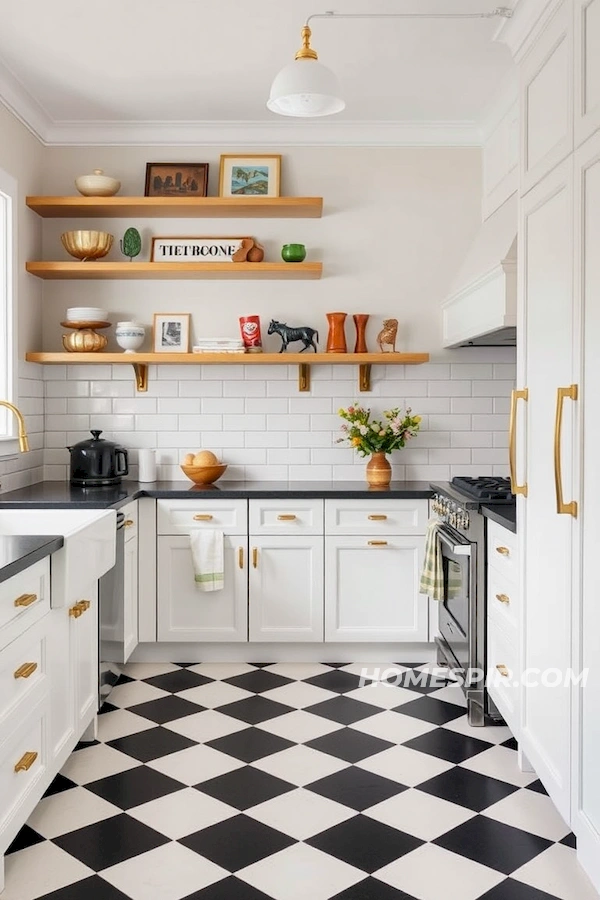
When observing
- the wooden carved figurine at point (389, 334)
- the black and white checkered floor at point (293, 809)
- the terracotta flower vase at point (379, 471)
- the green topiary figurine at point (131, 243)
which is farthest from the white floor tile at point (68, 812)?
the green topiary figurine at point (131, 243)

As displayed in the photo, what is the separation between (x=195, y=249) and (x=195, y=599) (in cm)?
185

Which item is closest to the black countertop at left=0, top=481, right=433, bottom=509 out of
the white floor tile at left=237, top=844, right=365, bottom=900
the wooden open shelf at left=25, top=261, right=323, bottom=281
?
the wooden open shelf at left=25, top=261, right=323, bottom=281

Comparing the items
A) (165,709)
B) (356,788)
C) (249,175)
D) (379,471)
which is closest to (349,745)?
(356,788)

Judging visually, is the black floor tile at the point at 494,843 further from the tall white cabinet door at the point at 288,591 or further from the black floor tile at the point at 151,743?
the tall white cabinet door at the point at 288,591

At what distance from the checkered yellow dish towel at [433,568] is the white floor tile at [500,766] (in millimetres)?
805

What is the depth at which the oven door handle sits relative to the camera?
132 inches

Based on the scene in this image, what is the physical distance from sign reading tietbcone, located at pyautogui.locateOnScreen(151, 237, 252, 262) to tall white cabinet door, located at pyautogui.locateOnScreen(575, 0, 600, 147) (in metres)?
2.54

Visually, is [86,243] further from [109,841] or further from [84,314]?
[109,841]

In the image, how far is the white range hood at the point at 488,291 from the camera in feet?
10.7

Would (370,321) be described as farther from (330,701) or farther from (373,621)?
(330,701)

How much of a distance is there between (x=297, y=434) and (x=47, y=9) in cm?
231

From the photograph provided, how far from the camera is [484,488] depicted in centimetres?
363

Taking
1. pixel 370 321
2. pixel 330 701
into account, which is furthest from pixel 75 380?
pixel 330 701

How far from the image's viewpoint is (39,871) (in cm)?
228
